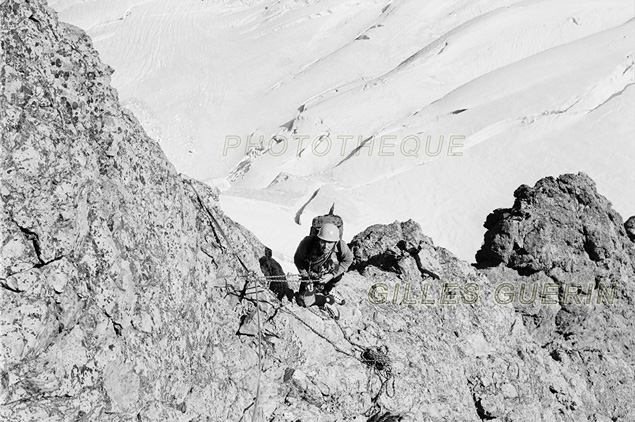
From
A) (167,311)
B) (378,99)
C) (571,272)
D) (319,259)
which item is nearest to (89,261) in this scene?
(167,311)

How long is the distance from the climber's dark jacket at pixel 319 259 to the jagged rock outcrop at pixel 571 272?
540 cm

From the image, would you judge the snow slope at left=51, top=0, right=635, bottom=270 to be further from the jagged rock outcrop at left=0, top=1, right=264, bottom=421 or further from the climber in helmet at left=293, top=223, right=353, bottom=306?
the jagged rock outcrop at left=0, top=1, right=264, bottom=421

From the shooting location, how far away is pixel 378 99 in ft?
138

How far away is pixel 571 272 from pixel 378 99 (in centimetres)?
3122

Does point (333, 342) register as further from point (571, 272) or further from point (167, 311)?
point (571, 272)

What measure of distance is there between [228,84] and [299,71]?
19.6 feet

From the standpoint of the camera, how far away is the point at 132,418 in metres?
4.59

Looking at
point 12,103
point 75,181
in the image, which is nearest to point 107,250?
point 75,181

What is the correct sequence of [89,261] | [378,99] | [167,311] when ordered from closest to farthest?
1. [89,261]
2. [167,311]
3. [378,99]

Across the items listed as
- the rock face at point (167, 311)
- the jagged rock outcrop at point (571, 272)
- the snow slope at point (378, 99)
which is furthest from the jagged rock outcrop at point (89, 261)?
the snow slope at point (378, 99)

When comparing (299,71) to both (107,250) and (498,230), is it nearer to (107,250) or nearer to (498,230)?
(498,230)

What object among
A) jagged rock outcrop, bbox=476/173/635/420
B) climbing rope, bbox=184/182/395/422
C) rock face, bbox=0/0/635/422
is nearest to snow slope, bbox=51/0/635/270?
jagged rock outcrop, bbox=476/173/635/420

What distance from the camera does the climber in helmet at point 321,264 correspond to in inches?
269

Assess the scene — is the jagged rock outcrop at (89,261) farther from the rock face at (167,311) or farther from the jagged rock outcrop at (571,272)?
the jagged rock outcrop at (571,272)
